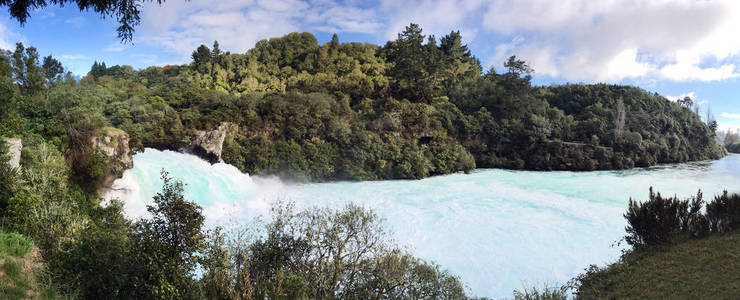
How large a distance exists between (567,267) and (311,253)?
779cm

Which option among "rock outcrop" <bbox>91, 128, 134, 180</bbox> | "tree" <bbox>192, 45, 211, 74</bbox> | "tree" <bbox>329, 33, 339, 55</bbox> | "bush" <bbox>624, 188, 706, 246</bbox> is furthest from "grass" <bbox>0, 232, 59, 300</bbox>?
"tree" <bbox>329, 33, 339, 55</bbox>

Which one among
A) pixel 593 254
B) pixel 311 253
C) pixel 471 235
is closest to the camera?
pixel 311 253

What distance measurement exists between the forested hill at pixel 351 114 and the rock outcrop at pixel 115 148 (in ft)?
1.00

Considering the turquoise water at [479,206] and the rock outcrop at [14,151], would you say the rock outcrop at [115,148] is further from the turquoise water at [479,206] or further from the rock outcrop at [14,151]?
the rock outcrop at [14,151]

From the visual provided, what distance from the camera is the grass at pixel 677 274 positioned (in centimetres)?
524

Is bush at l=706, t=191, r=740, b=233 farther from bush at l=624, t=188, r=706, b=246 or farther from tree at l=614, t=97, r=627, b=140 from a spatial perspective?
tree at l=614, t=97, r=627, b=140

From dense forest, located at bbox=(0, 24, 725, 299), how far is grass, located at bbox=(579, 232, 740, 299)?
115 inches

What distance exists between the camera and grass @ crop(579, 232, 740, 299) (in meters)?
5.24

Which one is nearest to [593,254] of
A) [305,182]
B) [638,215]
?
[638,215]

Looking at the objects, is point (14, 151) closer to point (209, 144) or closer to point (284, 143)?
point (209, 144)

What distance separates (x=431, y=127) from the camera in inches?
1075

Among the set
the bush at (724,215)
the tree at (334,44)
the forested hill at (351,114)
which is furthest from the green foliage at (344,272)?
the tree at (334,44)

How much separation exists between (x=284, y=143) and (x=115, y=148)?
10093 mm

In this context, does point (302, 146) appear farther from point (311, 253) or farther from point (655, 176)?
point (655, 176)
